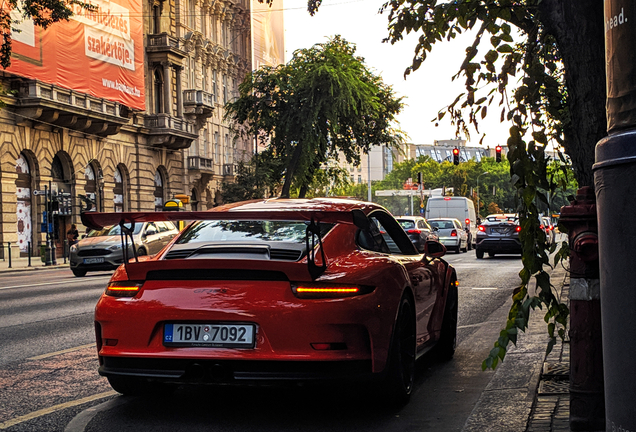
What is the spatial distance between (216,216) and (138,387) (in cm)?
136

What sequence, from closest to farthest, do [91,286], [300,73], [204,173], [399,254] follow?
1. [399,254]
2. [91,286]
3. [300,73]
4. [204,173]

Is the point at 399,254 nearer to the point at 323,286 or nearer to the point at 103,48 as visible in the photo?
the point at 323,286

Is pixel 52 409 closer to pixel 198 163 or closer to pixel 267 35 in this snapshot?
pixel 198 163

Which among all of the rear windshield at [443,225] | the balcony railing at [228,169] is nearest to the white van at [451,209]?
the rear windshield at [443,225]

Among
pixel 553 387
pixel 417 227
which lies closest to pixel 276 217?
pixel 553 387

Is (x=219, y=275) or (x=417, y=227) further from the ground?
(x=219, y=275)

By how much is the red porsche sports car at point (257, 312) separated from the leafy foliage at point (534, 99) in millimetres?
801

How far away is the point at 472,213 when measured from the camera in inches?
1874

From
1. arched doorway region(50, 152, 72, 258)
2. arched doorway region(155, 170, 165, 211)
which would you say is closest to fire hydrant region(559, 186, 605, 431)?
arched doorway region(50, 152, 72, 258)

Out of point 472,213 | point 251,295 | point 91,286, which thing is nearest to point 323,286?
point 251,295

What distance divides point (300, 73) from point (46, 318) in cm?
3113

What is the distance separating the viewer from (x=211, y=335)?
4.94 metres

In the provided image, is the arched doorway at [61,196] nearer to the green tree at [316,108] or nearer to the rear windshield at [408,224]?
the green tree at [316,108]

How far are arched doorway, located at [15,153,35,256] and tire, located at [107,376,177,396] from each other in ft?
102
